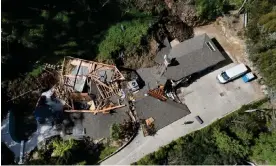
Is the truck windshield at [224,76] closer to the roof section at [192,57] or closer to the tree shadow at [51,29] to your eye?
the roof section at [192,57]

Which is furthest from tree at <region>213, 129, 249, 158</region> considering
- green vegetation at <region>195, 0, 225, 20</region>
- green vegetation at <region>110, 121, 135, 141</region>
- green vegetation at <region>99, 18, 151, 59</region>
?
green vegetation at <region>195, 0, 225, 20</region>

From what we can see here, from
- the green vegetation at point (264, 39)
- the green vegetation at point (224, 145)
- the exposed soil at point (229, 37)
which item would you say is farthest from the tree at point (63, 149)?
the green vegetation at point (264, 39)

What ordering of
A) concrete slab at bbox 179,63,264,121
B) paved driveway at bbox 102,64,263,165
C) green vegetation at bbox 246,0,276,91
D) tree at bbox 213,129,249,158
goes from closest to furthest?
1. tree at bbox 213,129,249,158
2. paved driveway at bbox 102,64,263,165
3. green vegetation at bbox 246,0,276,91
4. concrete slab at bbox 179,63,264,121

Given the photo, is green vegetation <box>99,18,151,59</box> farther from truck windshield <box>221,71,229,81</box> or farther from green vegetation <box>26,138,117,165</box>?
green vegetation <box>26,138,117,165</box>

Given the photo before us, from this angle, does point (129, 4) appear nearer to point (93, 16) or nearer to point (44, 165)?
point (93, 16)

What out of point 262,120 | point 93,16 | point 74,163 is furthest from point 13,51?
point 262,120

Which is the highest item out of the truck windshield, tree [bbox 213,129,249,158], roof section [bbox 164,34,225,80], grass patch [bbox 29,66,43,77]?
grass patch [bbox 29,66,43,77]

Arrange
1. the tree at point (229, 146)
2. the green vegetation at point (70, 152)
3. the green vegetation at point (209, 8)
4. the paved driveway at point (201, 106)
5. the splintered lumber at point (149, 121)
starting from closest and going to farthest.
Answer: the green vegetation at point (70, 152) < the tree at point (229, 146) < the paved driveway at point (201, 106) < the splintered lumber at point (149, 121) < the green vegetation at point (209, 8)

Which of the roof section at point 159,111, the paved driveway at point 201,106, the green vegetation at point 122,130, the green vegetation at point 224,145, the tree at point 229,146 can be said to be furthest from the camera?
the roof section at point 159,111
